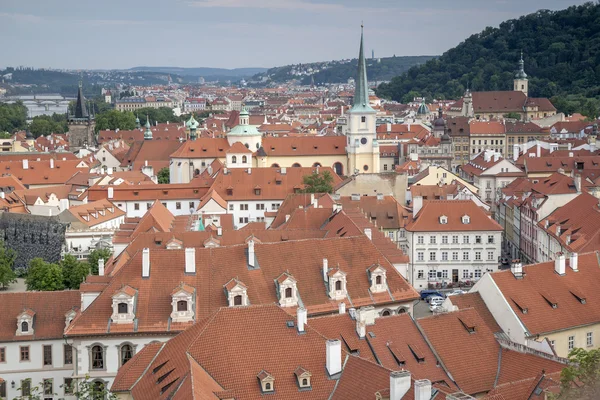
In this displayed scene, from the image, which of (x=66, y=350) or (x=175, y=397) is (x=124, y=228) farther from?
(x=175, y=397)

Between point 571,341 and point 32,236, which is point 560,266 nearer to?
point 571,341

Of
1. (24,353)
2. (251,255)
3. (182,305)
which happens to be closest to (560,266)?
(251,255)

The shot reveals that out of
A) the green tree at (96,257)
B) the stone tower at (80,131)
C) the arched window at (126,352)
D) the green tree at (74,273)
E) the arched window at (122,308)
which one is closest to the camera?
the arched window at (122,308)

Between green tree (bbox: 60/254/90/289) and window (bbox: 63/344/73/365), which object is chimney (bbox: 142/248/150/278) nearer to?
window (bbox: 63/344/73/365)

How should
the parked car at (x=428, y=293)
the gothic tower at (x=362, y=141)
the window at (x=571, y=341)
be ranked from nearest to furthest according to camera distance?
the window at (x=571, y=341) → the parked car at (x=428, y=293) → the gothic tower at (x=362, y=141)

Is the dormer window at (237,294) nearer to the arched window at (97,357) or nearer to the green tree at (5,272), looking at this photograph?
the arched window at (97,357)

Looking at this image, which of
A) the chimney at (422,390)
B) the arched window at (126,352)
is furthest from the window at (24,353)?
the chimney at (422,390)
